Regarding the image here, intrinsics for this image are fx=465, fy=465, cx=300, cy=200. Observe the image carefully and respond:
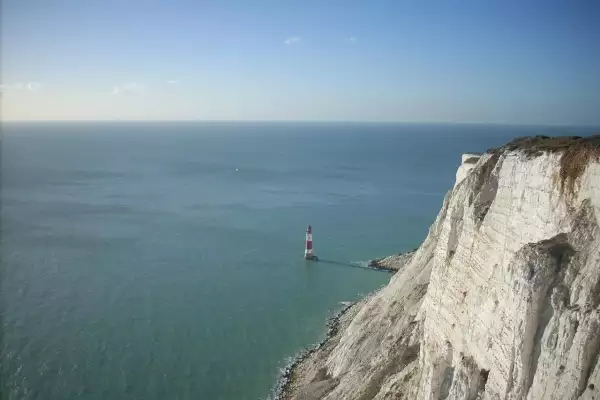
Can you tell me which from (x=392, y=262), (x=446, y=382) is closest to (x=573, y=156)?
(x=446, y=382)

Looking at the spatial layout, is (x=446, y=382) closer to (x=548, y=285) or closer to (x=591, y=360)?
(x=548, y=285)

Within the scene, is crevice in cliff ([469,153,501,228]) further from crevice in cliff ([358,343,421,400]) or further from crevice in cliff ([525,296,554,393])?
crevice in cliff ([358,343,421,400])

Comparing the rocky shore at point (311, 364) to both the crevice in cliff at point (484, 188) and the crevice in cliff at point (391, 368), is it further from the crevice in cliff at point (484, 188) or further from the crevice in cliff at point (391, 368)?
the crevice in cliff at point (484, 188)

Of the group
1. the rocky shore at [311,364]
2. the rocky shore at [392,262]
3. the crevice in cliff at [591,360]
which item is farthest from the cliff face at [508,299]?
the rocky shore at [392,262]

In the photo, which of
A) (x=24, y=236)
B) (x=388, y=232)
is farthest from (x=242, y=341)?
(x=24, y=236)

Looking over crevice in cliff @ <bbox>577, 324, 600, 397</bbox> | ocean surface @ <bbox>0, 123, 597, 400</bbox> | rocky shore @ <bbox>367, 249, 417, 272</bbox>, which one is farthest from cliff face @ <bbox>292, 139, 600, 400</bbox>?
rocky shore @ <bbox>367, 249, 417, 272</bbox>
